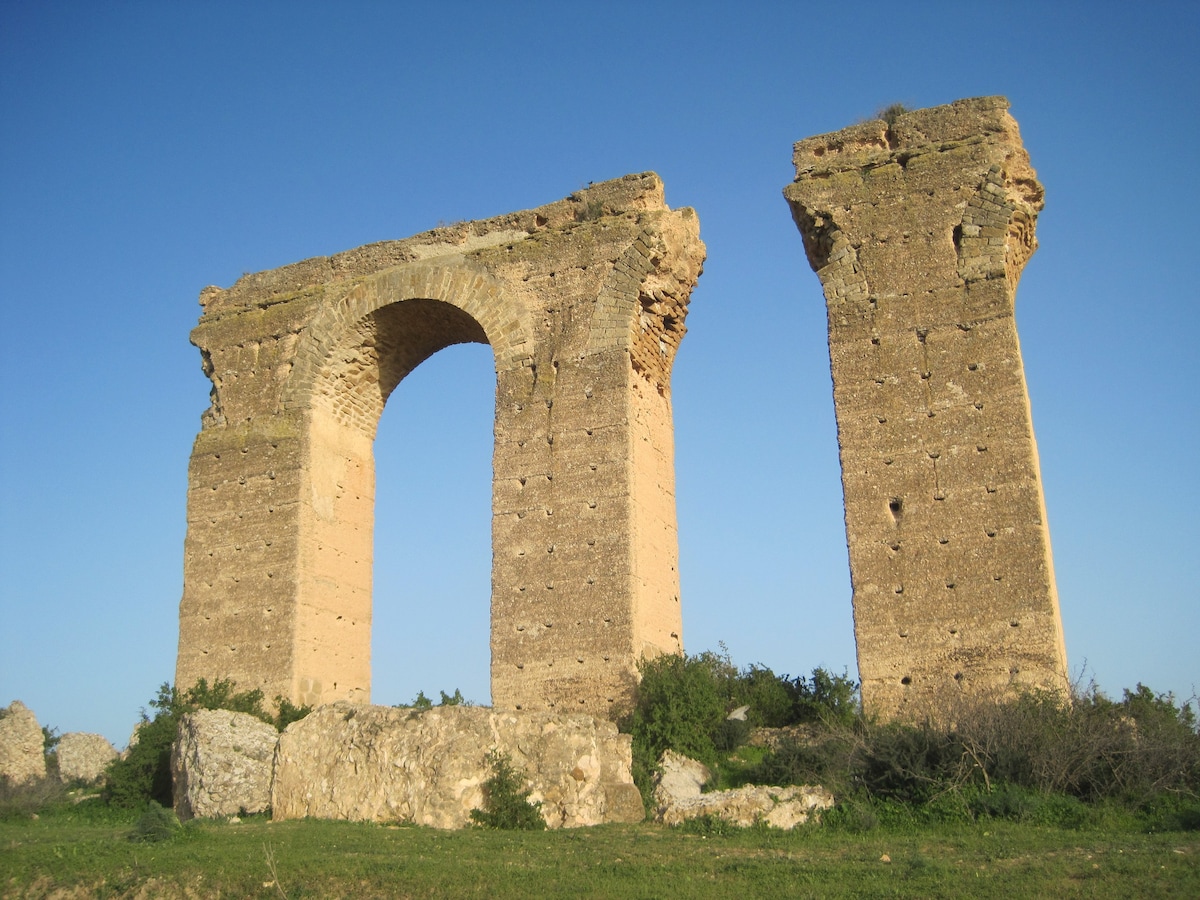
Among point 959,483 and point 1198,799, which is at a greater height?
point 959,483

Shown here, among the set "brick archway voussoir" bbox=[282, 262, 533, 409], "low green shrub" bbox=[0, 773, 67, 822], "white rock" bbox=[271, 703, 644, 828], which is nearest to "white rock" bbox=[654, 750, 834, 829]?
"white rock" bbox=[271, 703, 644, 828]

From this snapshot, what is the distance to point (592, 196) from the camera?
13633 millimetres

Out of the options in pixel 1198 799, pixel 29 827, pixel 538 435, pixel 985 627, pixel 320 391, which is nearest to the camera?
pixel 1198 799

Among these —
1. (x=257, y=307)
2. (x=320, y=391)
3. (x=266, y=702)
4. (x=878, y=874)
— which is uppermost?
(x=257, y=307)

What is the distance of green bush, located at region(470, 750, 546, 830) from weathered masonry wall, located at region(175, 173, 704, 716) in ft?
5.82

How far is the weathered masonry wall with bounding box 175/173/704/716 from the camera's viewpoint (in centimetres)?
1214

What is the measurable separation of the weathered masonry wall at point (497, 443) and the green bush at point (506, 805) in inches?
69.8

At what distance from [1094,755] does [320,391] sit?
380 inches

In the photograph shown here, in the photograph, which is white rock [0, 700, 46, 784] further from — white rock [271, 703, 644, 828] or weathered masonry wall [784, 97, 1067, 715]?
weathered masonry wall [784, 97, 1067, 715]

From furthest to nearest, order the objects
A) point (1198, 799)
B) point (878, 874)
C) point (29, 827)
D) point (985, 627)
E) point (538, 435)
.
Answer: point (538, 435), point (29, 827), point (985, 627), point (1198, 799), point (878, 874)

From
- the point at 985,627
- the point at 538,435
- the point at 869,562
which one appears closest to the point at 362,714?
the point at 538,435

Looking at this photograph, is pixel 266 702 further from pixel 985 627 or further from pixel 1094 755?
pixel 1094 755

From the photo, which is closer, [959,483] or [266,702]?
[959,483]

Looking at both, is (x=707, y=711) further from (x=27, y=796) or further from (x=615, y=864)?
(x=27, y=796)
